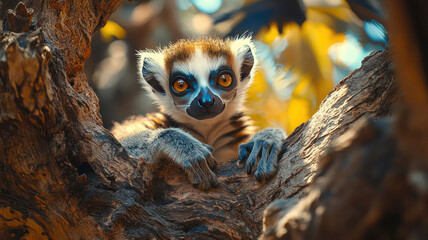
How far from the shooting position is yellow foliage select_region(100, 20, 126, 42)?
7.68 metres

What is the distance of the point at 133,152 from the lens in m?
3.10

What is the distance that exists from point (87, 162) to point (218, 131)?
2074 mm

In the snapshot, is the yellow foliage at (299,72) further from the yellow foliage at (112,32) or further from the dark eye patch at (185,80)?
the dark eye patch at (185,80)

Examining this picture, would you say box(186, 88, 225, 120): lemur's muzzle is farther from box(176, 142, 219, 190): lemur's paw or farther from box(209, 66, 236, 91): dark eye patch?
box(176, 142, 219, 190): lemur's paw

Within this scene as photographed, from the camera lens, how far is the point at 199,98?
3486 mm

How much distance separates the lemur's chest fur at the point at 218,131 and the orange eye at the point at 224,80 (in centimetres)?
42

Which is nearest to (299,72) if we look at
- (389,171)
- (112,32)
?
(112,32)

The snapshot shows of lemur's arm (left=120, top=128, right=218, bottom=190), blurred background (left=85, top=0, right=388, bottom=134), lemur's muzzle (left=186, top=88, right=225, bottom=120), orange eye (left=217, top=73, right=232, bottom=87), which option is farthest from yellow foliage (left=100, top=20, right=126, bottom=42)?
lemur's arm (left=120, top=128, right=218, bottom=190)

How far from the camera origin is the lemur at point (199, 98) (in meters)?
3.38

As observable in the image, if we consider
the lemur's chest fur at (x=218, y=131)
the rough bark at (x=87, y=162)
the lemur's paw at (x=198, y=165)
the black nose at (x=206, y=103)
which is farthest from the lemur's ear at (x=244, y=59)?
the rough bark at (x=87, y=162)

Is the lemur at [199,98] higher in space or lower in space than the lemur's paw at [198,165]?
higher

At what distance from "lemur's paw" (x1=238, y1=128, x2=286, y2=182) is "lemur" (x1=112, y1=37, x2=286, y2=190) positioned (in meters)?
0.03

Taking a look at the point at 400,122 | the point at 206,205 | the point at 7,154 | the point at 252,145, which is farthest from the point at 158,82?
the point at 400,122

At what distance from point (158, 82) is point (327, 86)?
3.94 metres
